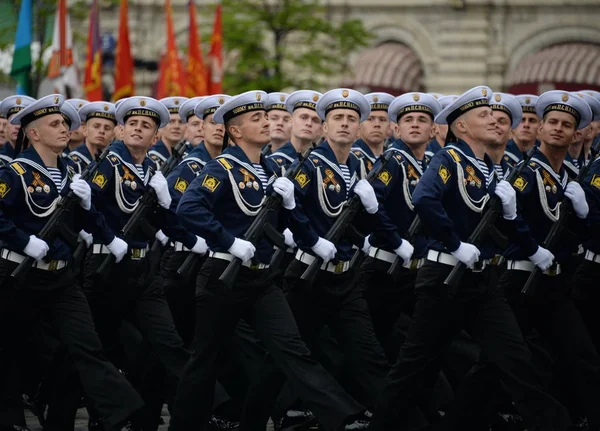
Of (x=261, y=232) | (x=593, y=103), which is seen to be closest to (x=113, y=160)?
(x=261, y=232)

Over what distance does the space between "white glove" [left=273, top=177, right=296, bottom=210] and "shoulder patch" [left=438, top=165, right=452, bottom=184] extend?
84 centimetres

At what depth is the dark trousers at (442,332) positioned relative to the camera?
7.23m

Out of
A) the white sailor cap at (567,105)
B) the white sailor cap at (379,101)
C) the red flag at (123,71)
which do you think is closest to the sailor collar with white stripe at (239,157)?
the white sailor cap at (567,105)

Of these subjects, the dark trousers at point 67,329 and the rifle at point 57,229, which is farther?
the rifle at point 57,229

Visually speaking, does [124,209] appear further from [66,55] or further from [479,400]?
[66,55]

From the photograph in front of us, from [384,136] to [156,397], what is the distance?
301 cm

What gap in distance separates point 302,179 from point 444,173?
1100mm

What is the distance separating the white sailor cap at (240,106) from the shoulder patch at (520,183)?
5.08ft

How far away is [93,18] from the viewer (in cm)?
A: 1983

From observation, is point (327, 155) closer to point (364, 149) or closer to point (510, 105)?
point (510, 105)

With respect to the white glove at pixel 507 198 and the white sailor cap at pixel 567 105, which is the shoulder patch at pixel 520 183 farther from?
the white sailor cap at pixel 567 105

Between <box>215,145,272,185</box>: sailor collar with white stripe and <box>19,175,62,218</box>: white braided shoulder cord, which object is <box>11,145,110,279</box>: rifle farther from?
<box>215,145,272,185</box>: sailor collar with white stripe

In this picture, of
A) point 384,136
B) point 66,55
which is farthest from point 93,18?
point 384,136

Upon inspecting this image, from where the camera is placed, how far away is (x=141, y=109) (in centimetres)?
938
